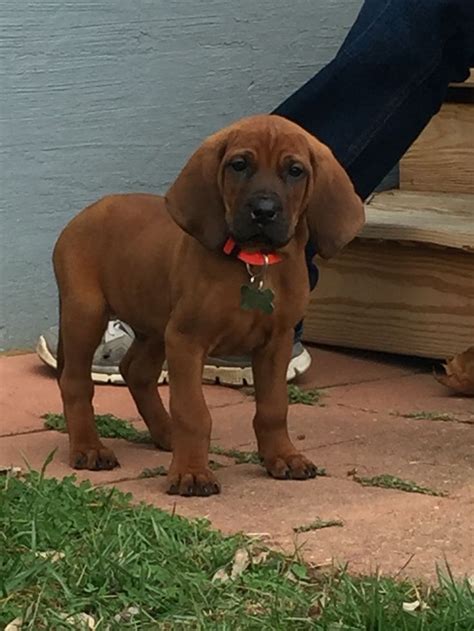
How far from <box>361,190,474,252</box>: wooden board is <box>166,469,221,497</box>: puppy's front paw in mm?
1630

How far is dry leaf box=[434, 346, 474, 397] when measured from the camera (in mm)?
4496

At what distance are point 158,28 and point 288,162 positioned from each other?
1912mm

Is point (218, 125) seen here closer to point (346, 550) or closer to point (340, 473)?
point (340, 473)

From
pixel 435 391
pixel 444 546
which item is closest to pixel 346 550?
pixel 444 546

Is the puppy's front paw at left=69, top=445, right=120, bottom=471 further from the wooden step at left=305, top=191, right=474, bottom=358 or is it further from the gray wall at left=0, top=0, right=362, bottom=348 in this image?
the wooden step at left=305, top=191, right=474, bottom=358

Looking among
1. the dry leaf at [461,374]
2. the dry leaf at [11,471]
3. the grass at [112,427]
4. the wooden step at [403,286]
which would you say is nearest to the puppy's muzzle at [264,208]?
the dry leaf at [11,471]

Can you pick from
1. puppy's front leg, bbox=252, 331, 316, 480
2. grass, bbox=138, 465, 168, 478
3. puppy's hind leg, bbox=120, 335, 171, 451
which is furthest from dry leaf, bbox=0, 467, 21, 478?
puppy's front leg, bbox=252, 331, 316, 480

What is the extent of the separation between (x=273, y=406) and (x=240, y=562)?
2.70 feet

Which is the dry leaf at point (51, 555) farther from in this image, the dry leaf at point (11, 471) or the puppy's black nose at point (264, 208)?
the puppy's black nose at point (264, 208)

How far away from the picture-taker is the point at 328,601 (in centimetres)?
261

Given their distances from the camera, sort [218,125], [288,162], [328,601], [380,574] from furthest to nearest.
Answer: [218,125] → [288,162] → [380,574] → [328,601]

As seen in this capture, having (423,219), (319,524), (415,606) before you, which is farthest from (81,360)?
(423,219)

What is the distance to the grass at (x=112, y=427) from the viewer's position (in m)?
4.03

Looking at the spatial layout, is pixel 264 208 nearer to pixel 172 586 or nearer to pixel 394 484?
pixel 394 484
